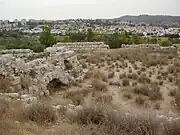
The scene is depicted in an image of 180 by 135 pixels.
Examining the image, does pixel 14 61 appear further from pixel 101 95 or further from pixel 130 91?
pixel 130 91

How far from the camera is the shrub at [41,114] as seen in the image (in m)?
7.00

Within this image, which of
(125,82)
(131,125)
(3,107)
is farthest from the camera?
(125,82)

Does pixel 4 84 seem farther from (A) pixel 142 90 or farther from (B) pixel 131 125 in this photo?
(B) pixel 131 125

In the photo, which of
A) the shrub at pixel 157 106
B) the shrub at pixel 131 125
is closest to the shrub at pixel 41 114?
the shrub at pixel 131 125

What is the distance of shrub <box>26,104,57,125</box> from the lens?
7.00 m

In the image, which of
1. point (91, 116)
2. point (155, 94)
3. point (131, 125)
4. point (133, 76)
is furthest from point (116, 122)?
point (133, 76)

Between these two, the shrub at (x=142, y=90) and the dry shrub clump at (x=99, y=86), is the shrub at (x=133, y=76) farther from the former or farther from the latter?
the shrub at (x=142, y=90)

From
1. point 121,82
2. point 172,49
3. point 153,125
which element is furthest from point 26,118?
point 172,49

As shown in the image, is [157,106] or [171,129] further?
[157,106]

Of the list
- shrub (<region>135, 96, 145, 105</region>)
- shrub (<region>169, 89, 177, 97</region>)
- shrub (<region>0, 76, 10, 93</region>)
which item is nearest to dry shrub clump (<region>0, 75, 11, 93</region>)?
shrub (<region>0, 76, 10, 93</region>)

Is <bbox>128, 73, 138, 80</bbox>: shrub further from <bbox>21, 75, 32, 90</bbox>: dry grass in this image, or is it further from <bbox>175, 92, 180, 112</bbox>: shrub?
<bbox>21, 75, 32, 90</bbox>: dry grass

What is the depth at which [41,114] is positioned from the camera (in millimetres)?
7078

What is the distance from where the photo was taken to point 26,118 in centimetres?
710

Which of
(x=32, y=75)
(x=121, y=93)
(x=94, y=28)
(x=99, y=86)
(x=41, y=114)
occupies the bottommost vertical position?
(x=94, y=28)
